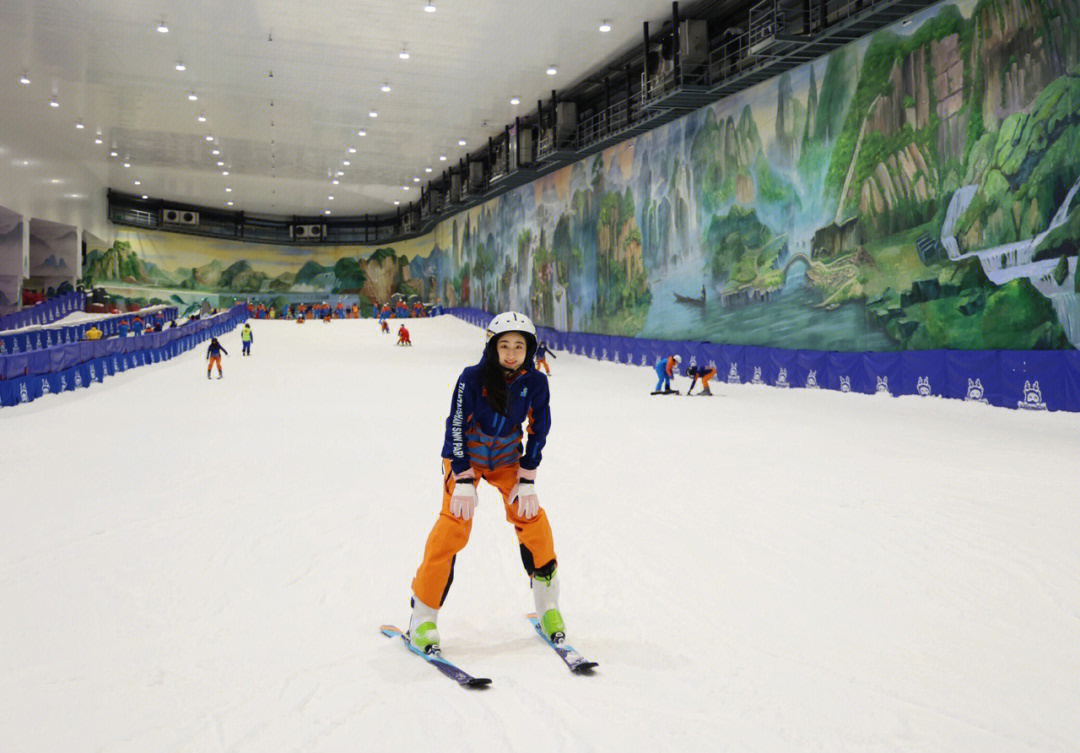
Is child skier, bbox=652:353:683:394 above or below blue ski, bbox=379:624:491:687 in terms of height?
above

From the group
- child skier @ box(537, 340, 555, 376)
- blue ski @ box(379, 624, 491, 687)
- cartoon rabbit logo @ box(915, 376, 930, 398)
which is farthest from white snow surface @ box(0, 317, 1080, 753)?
child skier @ box(537, 340, 555, 376)

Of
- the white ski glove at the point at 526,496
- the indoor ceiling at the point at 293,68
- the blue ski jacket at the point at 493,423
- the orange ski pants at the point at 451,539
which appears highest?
the indoor ceiling at the point at 293,68

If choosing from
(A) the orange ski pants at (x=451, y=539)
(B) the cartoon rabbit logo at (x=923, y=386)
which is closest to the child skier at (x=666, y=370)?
(B) the cartoon rabbit logo at (x=923, y=386)

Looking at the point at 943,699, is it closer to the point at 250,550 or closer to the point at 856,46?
the point at 250,550

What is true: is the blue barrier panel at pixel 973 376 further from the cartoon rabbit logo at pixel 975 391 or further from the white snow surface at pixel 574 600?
the white snow surface at pixel 574 600

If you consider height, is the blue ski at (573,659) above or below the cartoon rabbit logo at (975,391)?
below

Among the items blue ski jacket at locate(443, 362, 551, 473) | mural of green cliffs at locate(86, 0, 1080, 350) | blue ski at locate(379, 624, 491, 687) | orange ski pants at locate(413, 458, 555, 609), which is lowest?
blue ski at locate(379, 624, 491, 687)

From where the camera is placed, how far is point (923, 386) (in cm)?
1603

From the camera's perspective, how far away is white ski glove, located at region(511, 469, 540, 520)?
4.15 m

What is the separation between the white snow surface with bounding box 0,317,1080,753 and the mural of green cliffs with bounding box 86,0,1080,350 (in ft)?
17.7

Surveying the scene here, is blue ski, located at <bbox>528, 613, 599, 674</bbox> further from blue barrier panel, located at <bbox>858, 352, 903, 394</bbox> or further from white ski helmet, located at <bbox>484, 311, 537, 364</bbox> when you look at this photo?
blue barrier panel, located at <bbox>858, 352, 903, 394</bbox>

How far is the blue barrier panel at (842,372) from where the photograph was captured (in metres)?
17.7

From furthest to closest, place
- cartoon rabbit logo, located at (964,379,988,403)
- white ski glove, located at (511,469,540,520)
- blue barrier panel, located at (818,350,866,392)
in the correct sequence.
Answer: blue barrier panel, located at (818,350,866,392), cartoon rabbit logo, located at (964,379,988,403), white ski glove, located at (511,469,540,520)

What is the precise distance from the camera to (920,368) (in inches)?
635
